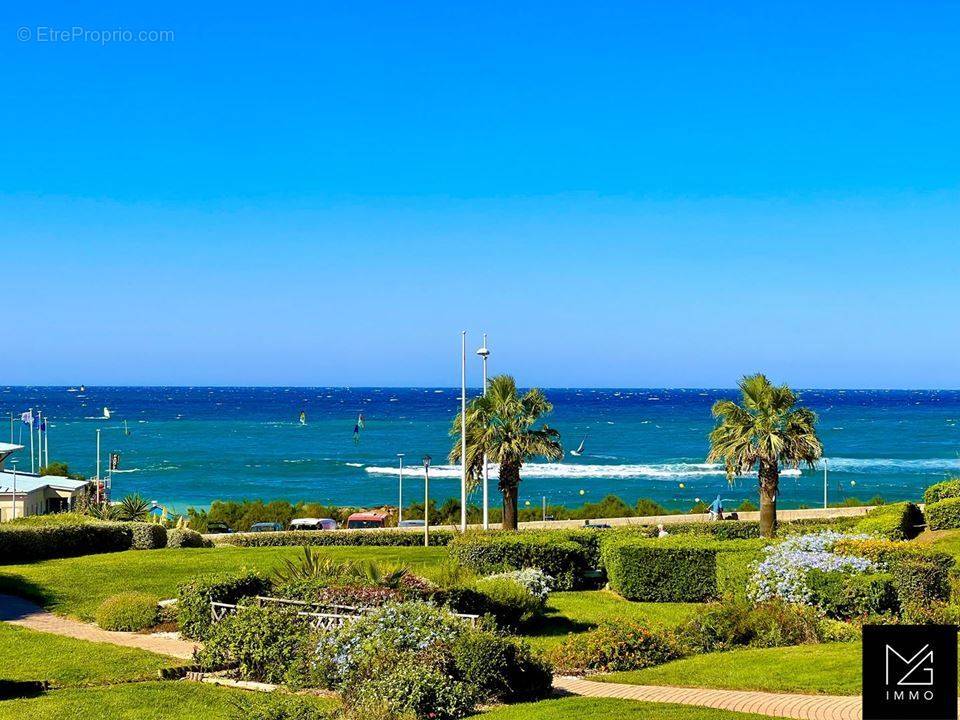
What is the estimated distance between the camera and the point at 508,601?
20.8m

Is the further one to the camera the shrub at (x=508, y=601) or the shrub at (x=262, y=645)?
the shrub at (x=508, y=601)

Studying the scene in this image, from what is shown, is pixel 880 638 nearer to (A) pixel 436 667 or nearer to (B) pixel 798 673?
(A) pixel 436 667

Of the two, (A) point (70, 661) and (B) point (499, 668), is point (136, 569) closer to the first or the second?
(A) point (70, 661)

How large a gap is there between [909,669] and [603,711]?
26.7 ft

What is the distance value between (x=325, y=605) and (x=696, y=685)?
640cm

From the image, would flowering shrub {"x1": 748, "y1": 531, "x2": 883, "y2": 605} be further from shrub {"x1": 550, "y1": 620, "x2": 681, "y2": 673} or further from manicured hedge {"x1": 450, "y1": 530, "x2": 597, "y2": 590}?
manicured hedge {"x1": 450, "y1": 530, "x2": 597, "y2": 590}

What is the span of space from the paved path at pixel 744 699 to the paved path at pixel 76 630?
7902 millimetres

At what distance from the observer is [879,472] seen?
96.8 m

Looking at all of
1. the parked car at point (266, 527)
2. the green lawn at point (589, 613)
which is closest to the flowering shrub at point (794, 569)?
the green lawn at point (589, 613)

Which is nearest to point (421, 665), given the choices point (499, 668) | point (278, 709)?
point (499, 668)

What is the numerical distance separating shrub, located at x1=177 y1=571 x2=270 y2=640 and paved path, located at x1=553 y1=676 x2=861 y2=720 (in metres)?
6.86

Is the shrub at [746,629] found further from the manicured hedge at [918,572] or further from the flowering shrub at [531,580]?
the flowering shrub at [531,580]

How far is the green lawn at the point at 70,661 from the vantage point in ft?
54.2

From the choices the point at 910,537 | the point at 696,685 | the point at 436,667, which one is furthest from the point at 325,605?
the point at 910,537
